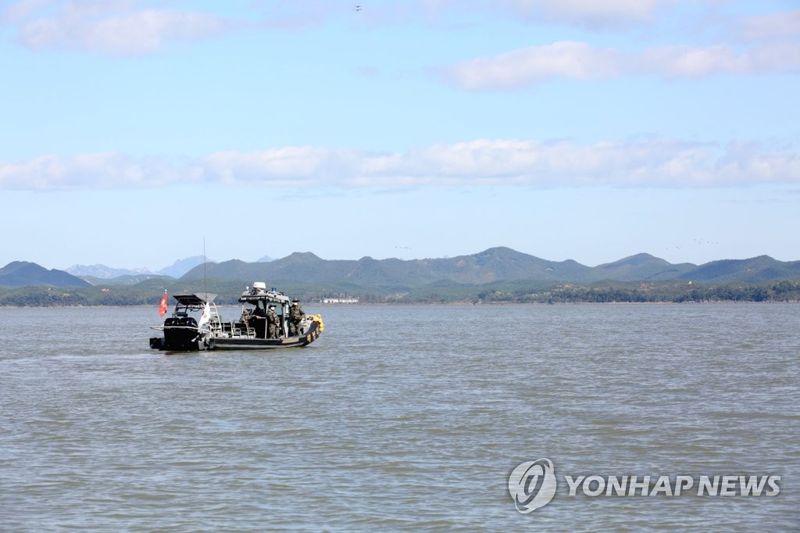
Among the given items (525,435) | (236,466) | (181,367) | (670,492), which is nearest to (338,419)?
(525,435)

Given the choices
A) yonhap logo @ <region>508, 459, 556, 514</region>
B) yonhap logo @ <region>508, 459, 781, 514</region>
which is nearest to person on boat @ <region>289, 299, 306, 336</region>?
yonhap logo @ <region>508, 459, 556, 514</region>

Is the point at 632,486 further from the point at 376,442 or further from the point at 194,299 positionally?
the point at 194,299

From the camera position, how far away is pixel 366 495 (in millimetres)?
22688

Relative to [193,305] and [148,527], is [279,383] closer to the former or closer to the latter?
[193,305]

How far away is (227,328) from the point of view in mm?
69688

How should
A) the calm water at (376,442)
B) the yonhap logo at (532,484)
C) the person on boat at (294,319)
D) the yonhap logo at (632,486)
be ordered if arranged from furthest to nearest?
the person on boat at (294,319)
the yonhap logo at (632,486)
the yonhap logo at (532,484)
the calm water at (376,442)

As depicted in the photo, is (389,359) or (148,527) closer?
(148,527)

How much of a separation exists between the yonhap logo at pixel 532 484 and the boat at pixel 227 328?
39.8 metres

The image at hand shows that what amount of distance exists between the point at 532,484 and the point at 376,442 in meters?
6.59

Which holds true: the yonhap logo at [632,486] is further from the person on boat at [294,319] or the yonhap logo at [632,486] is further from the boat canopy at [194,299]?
the person on boat at [294,319]

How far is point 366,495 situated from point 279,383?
26508 mm

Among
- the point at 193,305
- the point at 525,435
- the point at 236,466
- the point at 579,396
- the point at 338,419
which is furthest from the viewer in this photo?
the point at 193,305

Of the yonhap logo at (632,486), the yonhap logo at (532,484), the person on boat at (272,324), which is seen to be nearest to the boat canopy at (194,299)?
the person on boat at (272,324)

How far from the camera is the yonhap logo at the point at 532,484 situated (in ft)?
72.2
